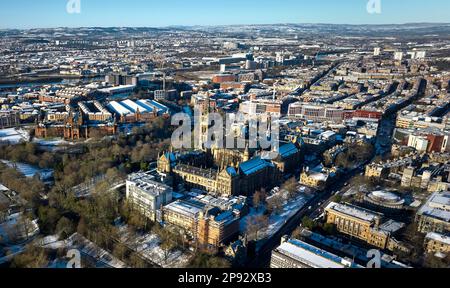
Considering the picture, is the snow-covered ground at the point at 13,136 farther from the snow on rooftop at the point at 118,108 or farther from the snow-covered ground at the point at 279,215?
the snow-covered ground at the point at 279,215

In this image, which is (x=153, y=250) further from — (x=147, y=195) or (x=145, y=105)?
(x=145, y=105)

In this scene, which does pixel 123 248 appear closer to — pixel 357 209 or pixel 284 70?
pixel 357 209

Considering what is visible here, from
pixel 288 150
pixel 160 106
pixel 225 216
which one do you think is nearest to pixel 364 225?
pixel 225 216

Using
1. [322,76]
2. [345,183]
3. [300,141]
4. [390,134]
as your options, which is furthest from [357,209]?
[322,76]

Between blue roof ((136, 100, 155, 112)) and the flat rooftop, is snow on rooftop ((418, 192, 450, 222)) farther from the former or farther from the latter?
blue roof ((136, 100, 155, 112))

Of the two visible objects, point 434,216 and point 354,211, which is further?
point 354,211

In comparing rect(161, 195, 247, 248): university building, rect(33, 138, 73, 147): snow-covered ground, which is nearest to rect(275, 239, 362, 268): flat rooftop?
rect(161, 195, 247, 248): university building
